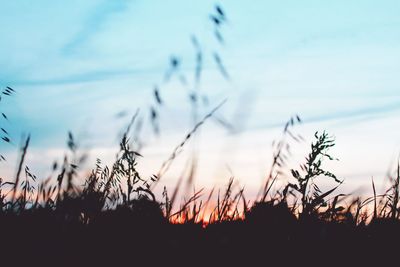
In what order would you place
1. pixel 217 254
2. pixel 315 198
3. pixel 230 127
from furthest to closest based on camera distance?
1. pixel 315 198
2. pixel 230 127
3. pixel 217 254

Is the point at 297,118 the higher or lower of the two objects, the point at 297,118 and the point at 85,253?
the higher

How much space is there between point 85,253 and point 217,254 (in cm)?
68

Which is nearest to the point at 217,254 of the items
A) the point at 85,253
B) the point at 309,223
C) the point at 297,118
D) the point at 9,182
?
the point at 85,253

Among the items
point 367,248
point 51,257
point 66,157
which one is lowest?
point 51,257

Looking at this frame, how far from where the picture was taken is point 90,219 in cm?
305

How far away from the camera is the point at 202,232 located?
3.09 metres

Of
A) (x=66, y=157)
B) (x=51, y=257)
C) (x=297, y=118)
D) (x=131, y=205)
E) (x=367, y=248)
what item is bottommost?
(x=51, y=257)

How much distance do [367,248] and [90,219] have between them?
1.66 meters

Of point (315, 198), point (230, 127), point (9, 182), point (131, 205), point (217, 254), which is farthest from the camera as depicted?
point (9, 182)

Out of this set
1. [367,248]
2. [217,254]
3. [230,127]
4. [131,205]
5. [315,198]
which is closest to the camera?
[217,254]

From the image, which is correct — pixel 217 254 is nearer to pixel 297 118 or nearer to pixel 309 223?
pixel 309 223

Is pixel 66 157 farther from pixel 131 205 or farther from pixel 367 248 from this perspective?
pixel 367 248

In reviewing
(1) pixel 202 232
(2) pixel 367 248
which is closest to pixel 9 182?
(1) pixel 202 232

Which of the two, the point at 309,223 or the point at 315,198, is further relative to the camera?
the point at 315,198
